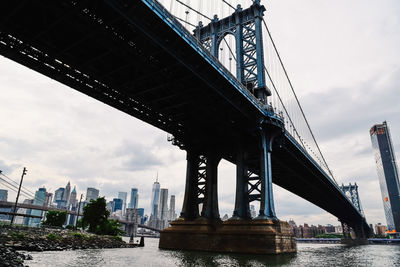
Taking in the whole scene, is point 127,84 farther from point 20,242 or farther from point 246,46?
point 246,46

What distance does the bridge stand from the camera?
19.3m

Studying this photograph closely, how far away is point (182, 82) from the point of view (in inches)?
1037

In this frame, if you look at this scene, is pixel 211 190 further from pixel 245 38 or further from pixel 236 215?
pixel 245 38

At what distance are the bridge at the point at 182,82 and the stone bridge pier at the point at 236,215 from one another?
118 millimetres

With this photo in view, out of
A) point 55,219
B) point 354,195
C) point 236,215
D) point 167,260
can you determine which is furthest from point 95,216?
point 354,195

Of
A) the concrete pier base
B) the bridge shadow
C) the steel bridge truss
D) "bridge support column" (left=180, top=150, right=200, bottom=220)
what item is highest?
the steel bridge truss

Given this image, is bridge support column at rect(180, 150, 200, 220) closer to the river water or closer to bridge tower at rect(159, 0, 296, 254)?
bridge tower at rect(159, 0, 296, 254)

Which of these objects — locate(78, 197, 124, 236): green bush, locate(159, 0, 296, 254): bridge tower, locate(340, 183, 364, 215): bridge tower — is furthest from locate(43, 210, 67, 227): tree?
locate(340, 183, 364, 215): bridge tower

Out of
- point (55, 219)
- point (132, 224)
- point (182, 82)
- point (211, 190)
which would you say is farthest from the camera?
point (132, 224)

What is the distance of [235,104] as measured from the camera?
2983 centimetres

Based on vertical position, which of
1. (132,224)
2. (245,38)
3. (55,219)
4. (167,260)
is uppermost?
(245,38)

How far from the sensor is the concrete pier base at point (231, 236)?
26.9 meters

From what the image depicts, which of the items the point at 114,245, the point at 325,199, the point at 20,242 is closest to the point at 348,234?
the point at 325,199

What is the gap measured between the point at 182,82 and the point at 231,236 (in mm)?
15929
